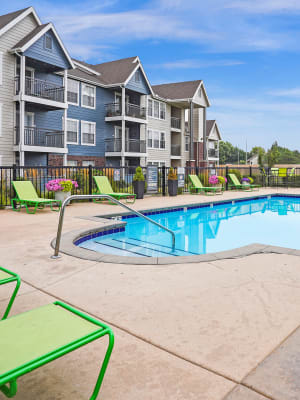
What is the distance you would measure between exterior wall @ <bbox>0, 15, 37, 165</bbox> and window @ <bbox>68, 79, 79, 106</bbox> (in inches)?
174

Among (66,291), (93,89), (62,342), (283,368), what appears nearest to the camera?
(62,342)

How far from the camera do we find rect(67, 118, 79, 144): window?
2210 centimetres

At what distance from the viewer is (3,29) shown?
1750 cm

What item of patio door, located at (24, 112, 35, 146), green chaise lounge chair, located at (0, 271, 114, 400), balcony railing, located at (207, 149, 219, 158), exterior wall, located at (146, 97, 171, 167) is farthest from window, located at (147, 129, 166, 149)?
green chaise lounge chair, located at (0, 271, 114, 400)

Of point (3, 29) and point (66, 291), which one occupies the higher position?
point (3, 29)

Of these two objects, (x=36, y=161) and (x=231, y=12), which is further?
(x=231, y=12)

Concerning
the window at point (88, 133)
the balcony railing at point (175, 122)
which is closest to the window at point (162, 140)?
the balcony railing at point (175, 122)

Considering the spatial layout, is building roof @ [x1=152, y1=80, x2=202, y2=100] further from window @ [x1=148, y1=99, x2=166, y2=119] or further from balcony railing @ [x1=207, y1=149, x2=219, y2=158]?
balcony railing @ [x1=207, y1=149, x2=219, y2=158]

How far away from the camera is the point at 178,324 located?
2.66 metres

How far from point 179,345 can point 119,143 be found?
23360 mm

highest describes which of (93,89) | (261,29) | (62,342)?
(261,29)

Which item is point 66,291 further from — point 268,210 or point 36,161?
point 36,161

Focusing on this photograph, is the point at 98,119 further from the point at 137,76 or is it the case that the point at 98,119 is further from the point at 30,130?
the point at 30,130

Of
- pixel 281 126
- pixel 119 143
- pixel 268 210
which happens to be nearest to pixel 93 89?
pixel 119 143
